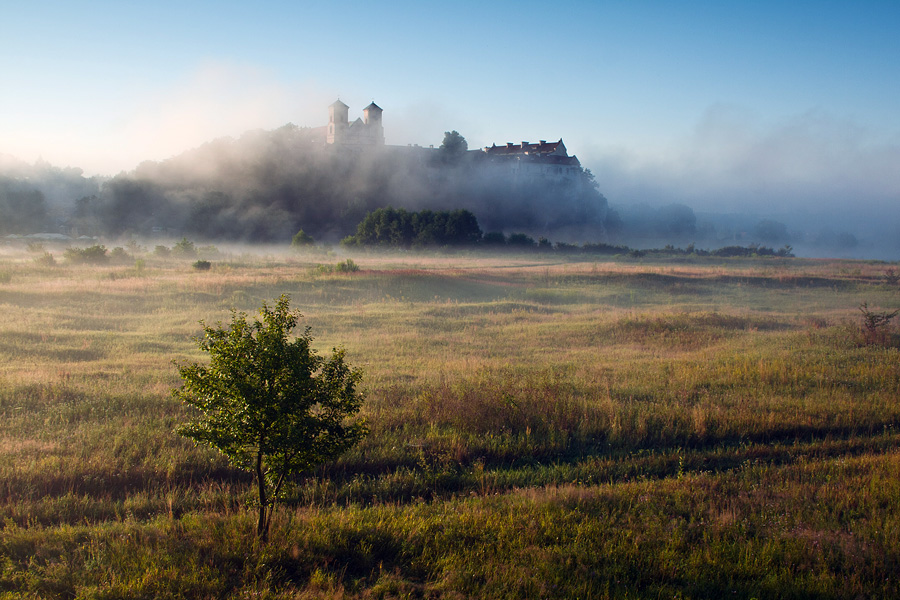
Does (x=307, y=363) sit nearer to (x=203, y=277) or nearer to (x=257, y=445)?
(x=257, y=445)

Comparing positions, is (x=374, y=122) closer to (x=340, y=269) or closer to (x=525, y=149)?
(x=525, y=149)

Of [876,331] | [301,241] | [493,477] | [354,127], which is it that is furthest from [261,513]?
[354,127]

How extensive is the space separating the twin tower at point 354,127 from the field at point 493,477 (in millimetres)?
94087

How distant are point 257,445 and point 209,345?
1.20 metres

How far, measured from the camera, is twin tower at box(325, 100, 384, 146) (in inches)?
4227

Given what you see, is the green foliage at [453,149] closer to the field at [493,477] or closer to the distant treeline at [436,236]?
the distant treeline at [436,236]

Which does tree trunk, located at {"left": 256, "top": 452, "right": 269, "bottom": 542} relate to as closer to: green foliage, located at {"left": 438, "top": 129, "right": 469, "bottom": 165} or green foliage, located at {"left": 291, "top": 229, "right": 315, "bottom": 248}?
green foliage, located at {"left": 291, "top": 229, "right": 315, "bottom": 248}

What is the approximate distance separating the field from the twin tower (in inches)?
3704

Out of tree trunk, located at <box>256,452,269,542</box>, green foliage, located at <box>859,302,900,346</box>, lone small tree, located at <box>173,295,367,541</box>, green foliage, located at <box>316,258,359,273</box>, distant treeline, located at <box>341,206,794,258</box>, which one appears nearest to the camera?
lone small tree, located at <box>173,295,367,541</box>

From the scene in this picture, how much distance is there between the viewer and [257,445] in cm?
584

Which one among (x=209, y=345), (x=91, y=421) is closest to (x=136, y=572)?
(x=209, y=345)

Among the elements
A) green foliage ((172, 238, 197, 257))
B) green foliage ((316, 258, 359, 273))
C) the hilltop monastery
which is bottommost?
green foliage ((316, 258, 359, 273))

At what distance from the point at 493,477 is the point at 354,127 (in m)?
109

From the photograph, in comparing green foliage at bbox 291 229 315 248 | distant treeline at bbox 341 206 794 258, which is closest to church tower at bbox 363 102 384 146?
distant treeline at bbox 341 206 794 258
